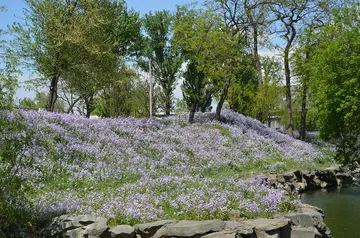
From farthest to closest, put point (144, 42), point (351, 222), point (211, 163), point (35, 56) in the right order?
point (144, 42) < point (35, 56) < point (211, 163) < point (351, 222)

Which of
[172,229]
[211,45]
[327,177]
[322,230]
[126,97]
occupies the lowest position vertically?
[327,177]

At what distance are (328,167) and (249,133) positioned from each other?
15.2 ft

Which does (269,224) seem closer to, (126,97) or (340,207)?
(340,207)

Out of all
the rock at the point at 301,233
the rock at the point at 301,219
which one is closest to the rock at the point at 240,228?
the rock at the point at 301,233

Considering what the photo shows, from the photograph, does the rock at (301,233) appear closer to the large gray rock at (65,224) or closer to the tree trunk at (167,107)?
the large gray rock at (65,224)

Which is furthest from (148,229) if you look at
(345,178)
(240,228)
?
(345,178)

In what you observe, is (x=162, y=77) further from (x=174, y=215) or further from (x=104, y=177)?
(x=174, y=215)

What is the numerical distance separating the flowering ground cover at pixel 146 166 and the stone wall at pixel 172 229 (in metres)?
0.67

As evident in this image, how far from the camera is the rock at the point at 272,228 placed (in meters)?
7.67

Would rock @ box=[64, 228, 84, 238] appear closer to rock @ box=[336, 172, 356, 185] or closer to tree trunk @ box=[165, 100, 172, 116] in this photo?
rock @ box=[336, 172, 356, 185]

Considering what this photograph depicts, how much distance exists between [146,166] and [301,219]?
283 inches

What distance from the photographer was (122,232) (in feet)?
24.4

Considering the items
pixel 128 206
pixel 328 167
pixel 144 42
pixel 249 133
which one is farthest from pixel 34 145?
pixel 144 42

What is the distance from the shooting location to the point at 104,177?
12.5m
